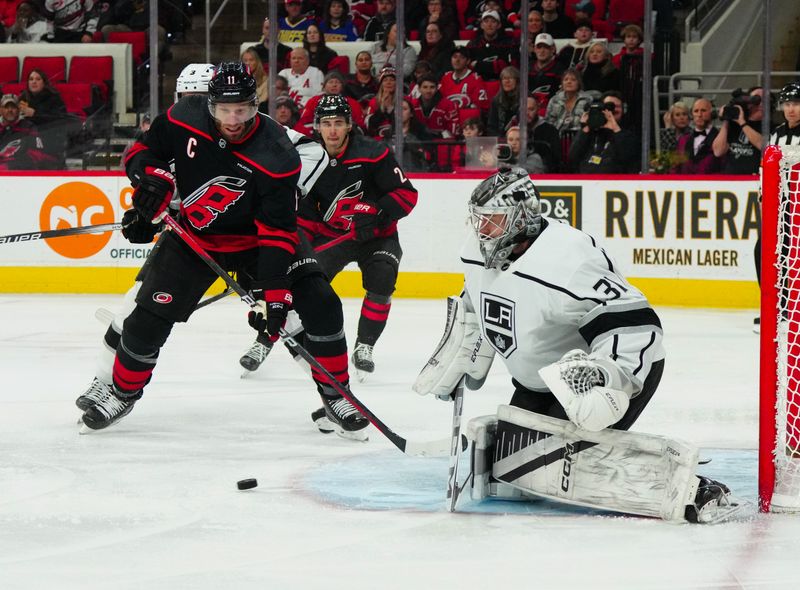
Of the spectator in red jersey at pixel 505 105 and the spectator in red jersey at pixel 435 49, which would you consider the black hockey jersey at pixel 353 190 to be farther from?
the spectator in red jersey at pixel 435 49

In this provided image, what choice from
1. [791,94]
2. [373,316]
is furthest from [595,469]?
[791,94]

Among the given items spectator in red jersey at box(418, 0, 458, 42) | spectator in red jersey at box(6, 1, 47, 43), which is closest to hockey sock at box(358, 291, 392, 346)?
spectator in red jersey at box(418, 0, 458, 42)

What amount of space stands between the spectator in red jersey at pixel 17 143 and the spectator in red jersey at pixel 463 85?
2.42 metres

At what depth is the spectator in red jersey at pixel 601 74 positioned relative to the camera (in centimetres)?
753

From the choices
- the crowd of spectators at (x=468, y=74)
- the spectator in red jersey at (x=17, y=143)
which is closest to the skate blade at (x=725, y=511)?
the crowd of spectators at (x=468, y=74)

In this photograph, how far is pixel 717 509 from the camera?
9.17 feet

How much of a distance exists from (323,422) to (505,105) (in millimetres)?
4106

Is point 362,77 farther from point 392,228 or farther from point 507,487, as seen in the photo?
point 507,487

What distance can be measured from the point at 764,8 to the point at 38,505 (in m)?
5.61

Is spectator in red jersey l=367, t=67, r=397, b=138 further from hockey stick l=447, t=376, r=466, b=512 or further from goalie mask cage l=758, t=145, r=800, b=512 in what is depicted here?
goalie mask cage l=758, t=145, r=800, b=512

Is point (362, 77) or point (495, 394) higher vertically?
point (362, 77)

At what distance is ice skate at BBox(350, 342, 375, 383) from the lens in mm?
4984

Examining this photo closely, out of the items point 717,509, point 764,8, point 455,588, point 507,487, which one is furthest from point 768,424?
point 764,8

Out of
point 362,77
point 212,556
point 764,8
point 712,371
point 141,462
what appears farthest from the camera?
point 362,77
